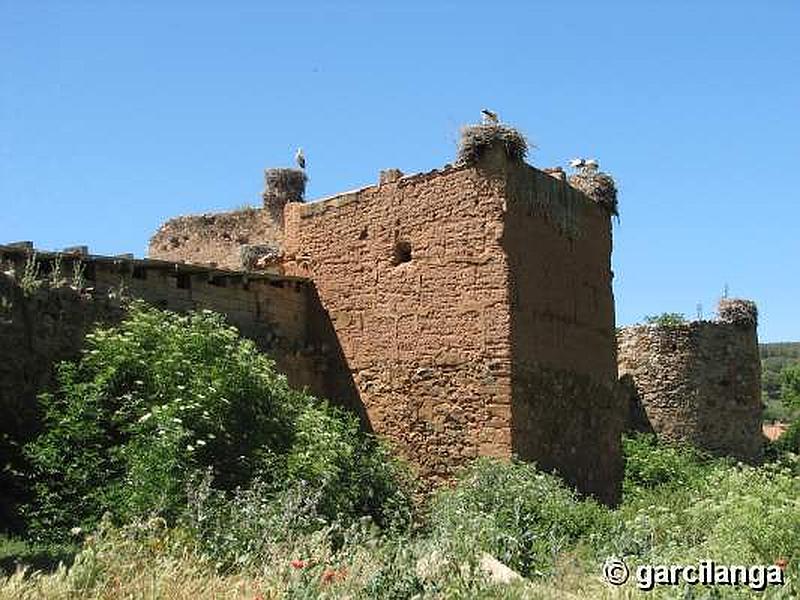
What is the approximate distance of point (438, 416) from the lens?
44.2 feet

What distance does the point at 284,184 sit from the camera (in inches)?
774

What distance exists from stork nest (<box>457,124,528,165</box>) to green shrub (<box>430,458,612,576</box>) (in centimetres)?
377

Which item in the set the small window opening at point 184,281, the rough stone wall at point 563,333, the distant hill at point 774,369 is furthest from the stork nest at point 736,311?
the distant hill at point 774,369

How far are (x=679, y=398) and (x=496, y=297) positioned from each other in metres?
9.14

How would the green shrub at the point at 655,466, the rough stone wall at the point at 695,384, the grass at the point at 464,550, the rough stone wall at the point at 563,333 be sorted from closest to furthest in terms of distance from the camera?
the grass at the point at 464,550
the rough stone wall at the point at 563,333
the green shrub at the point at 655,466
the rough stone wall at the point at 695,384

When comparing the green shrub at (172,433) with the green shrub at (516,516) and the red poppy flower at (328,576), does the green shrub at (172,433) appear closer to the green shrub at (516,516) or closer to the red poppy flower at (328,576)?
the green shrub at (516,516)

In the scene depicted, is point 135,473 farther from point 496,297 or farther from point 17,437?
point 496,297

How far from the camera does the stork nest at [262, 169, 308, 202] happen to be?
1962cm

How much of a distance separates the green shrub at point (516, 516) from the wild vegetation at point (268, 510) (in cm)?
3

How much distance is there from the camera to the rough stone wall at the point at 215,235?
65.2 feet

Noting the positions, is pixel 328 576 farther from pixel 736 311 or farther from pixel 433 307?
pixel 736 311

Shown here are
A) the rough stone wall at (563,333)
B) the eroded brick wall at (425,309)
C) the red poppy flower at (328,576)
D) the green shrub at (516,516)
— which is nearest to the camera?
the red poppy flower at (328,576)

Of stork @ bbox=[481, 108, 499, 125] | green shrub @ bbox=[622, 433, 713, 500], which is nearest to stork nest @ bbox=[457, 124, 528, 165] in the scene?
stork @ bbox=[481, 108, 499, 125]

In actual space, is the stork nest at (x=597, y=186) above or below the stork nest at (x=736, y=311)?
above
